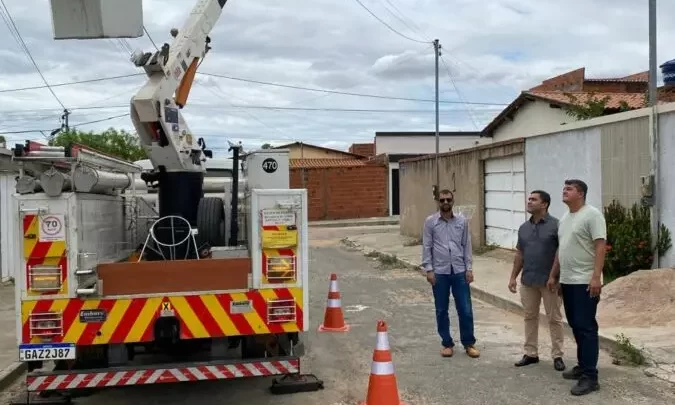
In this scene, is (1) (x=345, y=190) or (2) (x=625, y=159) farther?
(1) (x=345, y=190)

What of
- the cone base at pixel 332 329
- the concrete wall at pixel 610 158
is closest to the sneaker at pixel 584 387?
the cone base at pixel 332 329

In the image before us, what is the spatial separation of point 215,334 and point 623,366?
4.18 m

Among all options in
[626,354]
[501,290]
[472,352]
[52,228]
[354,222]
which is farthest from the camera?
[354,222]

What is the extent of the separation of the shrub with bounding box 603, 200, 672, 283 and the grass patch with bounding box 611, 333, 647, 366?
11.7ft

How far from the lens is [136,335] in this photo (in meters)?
5.35

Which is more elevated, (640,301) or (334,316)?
(640,301)

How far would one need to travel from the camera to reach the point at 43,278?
5199 mm

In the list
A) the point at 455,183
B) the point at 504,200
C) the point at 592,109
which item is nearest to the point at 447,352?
the point at 504,200

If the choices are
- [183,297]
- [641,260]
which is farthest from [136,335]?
[641,260]

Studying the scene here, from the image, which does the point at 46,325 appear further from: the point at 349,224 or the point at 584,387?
the point at 349,224

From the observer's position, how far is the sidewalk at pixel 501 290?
698cm

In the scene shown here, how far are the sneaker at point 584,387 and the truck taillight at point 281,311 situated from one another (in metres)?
2.60

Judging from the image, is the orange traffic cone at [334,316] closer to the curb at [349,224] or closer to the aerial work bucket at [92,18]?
the aerial work bucket at [92,18]

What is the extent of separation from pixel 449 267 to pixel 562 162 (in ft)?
23.9
